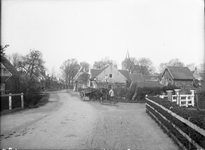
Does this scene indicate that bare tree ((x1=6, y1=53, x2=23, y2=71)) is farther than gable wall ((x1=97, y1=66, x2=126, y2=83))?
No

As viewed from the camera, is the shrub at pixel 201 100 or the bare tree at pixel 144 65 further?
the bare tree at pixel 144 65

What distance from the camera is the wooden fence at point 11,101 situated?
10447 millimetres

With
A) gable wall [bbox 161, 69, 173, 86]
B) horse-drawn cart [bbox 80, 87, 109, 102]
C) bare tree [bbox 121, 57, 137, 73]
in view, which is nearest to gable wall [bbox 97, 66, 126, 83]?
gable wall [bbox 161, 69, 173, 86]

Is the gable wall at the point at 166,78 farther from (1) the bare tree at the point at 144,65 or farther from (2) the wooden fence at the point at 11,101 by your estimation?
(1) the bare tree at the point at 144,65

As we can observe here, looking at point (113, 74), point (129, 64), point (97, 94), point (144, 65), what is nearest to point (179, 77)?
point (113, 74)

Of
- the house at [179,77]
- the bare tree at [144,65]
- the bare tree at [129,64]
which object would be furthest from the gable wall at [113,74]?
the bare tree at [144,65]

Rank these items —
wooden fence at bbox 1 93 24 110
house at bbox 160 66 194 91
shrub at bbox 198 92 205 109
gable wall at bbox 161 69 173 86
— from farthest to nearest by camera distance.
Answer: gable wall at bbox 161 69 173 86 < house at bbox 160 66 194 91 < shrub at bbox 198 92 205 109 < wooden fence at bbox 1 93 24 110

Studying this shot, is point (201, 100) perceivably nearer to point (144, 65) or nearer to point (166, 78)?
point (166, 78)

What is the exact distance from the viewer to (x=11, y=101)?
11.1 metres

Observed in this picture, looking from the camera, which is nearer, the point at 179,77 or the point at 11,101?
the point at 11,101

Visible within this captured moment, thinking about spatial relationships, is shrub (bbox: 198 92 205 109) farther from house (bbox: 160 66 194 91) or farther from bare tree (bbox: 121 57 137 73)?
bare tree (bbox: 121 57 137 73)

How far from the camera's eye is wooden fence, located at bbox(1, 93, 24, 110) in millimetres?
10447

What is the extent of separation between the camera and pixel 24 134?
225 inches

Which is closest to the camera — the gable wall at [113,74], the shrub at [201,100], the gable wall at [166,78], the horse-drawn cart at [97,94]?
the shrub at [201,100]
